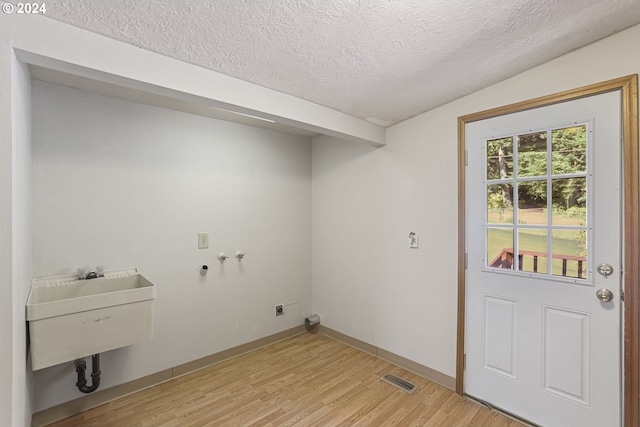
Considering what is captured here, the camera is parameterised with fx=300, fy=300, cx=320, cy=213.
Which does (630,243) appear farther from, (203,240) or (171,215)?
(171,215)

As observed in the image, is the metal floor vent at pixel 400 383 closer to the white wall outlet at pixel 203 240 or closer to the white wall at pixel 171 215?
the white wall at pixel 171 215

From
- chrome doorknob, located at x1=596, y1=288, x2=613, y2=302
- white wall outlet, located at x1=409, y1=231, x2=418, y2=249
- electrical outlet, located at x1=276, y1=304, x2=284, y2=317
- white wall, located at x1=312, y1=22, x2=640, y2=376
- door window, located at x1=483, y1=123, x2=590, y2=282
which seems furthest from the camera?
electrical outlet, located at x1=276, y1=304, x2=284, y2=317

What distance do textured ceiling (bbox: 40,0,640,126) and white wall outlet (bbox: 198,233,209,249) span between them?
1.44m


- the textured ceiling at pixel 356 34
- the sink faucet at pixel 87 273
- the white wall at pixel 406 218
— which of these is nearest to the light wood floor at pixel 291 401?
the white wall at pixel 406 218

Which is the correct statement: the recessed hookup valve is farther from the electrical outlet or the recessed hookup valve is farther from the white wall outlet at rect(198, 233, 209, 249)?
the electrical outlet

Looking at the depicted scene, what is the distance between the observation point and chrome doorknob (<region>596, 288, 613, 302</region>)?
1.69 metres

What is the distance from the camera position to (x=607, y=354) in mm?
1697

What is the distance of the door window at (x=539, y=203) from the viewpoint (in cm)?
179

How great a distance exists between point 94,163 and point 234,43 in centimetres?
144

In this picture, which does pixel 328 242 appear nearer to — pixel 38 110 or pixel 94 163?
pixel 94 163

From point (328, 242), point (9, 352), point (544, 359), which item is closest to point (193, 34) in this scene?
point (9, 352)

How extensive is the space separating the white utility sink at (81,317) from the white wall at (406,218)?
1.90 m

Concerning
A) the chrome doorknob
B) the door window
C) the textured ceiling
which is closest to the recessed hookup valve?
the textured ceiling

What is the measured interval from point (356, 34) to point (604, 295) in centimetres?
199
